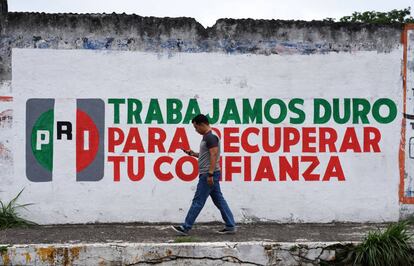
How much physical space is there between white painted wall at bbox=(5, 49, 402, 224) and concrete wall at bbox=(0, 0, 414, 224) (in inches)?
0.5

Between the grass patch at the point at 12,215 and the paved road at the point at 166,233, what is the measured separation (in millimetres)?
207

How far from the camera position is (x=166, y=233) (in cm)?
776

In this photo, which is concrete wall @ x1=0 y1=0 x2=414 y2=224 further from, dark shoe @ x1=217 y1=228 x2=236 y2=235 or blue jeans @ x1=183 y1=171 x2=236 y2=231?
blue jeans @ x1=183 y1=171 x2=236 y2=231

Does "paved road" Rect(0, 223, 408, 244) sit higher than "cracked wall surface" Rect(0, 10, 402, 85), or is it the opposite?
"cracked wall surface" Rect(0, 10, 402, 85)

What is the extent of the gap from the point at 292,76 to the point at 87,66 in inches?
110

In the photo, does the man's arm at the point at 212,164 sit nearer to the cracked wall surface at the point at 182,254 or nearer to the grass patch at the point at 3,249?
the cracked wall surface at the point at 182,254

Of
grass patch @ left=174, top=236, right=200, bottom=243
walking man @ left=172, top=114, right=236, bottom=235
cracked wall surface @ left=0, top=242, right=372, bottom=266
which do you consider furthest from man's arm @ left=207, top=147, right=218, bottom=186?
cracked wall surface @ left=0, top=242, right=372, bottom=266

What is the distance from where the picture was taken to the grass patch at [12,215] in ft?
27.0

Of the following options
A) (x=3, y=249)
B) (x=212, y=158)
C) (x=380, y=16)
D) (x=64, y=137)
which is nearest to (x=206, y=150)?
(x=212, y=158)

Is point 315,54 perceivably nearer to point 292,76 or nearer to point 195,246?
point 292,76

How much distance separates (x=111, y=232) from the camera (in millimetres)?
7848

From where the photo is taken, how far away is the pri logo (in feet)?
27.8

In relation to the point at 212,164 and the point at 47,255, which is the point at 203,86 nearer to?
the point at 212,164

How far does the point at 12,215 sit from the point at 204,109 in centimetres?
291
